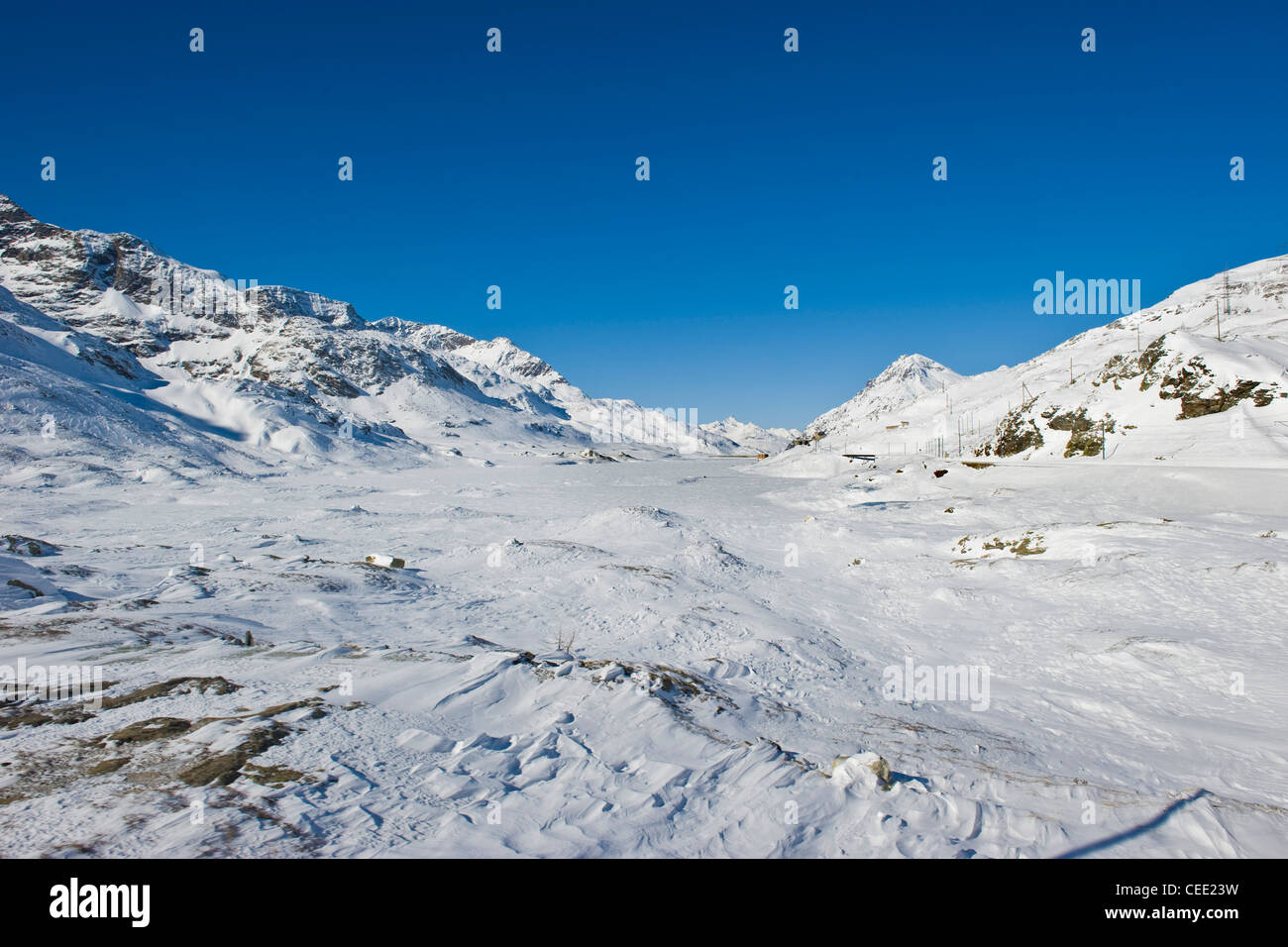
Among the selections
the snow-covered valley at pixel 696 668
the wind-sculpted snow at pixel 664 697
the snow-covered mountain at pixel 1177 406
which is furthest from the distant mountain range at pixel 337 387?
the wind-sculpted snow at pixel 664 697

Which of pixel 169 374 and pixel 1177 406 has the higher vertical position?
pixel 169 374

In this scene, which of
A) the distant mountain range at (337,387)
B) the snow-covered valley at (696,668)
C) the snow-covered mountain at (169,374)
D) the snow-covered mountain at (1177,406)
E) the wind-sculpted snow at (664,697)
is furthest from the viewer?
the snow-covered mountain at (169,374)

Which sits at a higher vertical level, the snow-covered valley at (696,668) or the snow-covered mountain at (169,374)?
the snow-covered mountain at (169,374)

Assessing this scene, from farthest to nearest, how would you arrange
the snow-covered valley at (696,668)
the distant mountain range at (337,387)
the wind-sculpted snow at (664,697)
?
1. the distant mountain range at (337,387)
2. the snow-covered valley at (696,668)
3. the wind-sculpted snow at (664,697)

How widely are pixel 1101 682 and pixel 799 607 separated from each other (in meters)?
7.97

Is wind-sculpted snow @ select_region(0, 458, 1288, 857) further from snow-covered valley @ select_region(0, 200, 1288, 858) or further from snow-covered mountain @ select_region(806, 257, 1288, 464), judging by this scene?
snow-covered mountain @ select_region(806, 257, 1288, 464)

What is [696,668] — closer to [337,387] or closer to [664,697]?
[664,697]

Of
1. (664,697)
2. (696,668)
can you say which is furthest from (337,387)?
(664,697)

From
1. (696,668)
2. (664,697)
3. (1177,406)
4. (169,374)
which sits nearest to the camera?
(664,697)

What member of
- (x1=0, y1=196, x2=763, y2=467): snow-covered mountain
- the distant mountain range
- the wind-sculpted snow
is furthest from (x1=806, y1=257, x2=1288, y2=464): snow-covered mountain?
(x1=0, y1=196, x2=763, y2=467): snow-covered mountain

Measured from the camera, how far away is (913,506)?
34.2 m

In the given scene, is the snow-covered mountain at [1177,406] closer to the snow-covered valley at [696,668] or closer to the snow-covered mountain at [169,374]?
the snow-covered valley at [696,668]

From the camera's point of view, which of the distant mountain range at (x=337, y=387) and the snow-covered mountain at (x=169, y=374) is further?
the snow-covered mountain at (x=169, y=374)
